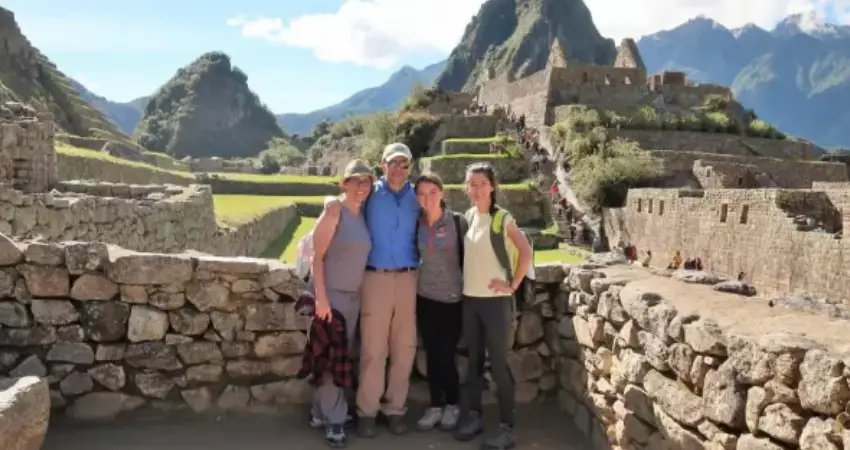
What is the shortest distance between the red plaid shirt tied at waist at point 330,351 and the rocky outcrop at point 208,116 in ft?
419

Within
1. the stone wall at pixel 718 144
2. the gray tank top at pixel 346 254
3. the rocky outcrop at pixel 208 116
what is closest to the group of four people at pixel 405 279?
the gray tank top at pixel 346 254

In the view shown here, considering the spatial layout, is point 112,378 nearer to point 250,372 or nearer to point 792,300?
point 250,372

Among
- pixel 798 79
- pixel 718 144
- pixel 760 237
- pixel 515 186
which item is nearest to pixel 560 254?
pixel 515 186

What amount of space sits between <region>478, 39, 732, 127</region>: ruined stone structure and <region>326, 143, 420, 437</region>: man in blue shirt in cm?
3480

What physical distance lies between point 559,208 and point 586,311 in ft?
77.8

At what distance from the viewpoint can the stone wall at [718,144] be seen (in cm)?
3488

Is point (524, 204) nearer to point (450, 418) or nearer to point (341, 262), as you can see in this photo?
point (450, 418)

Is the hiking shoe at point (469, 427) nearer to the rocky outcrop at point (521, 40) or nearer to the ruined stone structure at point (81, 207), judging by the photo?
the ruined stone structure at point (81, 207)

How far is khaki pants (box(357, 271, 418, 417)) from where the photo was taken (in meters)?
4.85

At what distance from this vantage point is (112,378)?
4996mm

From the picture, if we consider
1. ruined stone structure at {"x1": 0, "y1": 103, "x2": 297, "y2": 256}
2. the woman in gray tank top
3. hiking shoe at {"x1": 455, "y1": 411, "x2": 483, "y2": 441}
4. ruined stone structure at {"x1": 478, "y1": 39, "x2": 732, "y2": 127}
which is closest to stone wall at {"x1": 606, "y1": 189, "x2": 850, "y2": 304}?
hiking shoe at {"x1": 455, "y1": 411, "x2": 483, "y2": 441}

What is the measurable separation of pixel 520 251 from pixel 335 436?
63.6 inches

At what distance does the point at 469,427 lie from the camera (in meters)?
4.99

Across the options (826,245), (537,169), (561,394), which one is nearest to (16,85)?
(537,169)
